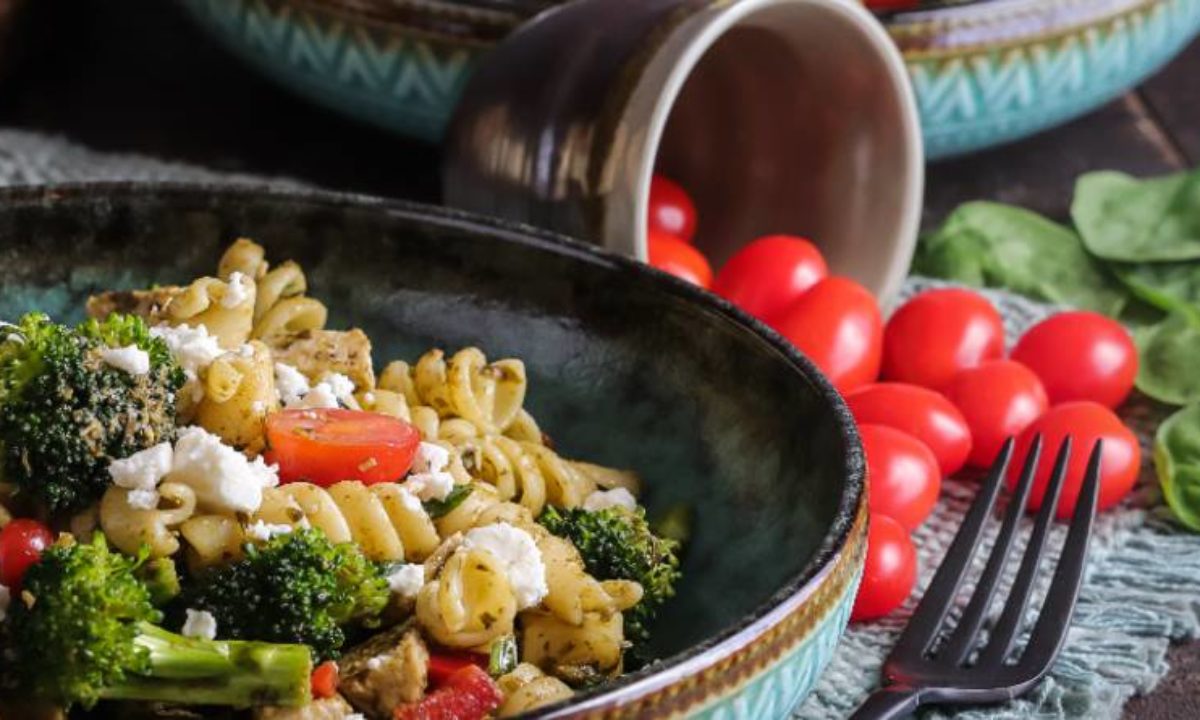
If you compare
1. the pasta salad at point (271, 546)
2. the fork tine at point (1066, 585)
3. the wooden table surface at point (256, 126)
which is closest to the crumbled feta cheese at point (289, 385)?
the pasta salad at point (271, 546)

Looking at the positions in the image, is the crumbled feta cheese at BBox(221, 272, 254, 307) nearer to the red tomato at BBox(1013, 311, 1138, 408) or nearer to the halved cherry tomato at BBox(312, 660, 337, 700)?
the halved cherry tomato at BBox(312, 660, 337, 700)

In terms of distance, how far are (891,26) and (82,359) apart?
2164mm

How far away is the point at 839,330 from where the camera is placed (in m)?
3.15

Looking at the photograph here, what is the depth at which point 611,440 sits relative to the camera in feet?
8.34

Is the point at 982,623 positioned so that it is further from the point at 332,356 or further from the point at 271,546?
the point at 271,546

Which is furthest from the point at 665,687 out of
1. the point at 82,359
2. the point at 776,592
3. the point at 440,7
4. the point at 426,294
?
the point at 440,7

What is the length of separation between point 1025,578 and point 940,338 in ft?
2.68

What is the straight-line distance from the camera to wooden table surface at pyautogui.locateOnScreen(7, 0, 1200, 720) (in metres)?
4.19

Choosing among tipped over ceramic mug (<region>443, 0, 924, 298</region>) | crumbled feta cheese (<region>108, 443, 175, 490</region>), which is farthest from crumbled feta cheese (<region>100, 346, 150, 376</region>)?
tipped over ceramic mug (<region>443, 0, 924, 298</region>)

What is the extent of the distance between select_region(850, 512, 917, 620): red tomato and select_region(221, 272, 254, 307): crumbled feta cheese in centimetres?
94

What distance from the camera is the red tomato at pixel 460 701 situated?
71.7 inches

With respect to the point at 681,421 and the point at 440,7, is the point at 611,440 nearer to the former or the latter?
the point at 681,421

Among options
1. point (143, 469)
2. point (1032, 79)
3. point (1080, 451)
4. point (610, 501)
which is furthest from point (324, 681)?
point (1032, 79)

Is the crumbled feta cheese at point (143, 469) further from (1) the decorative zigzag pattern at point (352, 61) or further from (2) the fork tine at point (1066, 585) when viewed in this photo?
(1) the decorative zigzag pattern at point (352, 61)
